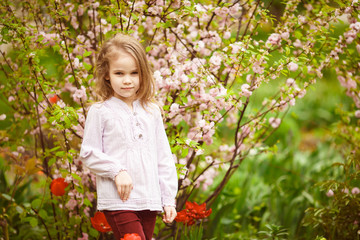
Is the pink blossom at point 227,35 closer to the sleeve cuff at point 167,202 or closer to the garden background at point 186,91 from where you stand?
the garden background at point 186,91

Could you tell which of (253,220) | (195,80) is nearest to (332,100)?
(253,220)

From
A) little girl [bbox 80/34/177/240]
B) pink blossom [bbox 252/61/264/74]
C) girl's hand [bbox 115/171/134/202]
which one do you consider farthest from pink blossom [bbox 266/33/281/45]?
girl's hand [bbox 115/171/134/202]

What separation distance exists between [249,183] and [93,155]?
2.65 meters

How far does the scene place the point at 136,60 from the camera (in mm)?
2143

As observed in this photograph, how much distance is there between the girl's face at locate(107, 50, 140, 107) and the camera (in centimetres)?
212

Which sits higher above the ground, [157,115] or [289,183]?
[157,115]

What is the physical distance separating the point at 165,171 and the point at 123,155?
279 millimetres

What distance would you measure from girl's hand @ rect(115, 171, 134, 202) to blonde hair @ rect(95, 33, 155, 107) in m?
0.45

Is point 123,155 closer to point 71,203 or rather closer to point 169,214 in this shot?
point 169,214

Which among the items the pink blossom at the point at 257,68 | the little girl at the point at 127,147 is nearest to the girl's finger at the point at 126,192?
the little girl at the point at 127,147

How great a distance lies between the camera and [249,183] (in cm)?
438

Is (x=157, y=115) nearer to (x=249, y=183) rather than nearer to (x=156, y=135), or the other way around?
(x=156, y=135)

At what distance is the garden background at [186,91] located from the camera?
2680 mm

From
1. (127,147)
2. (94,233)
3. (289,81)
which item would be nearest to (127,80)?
(127,147)
